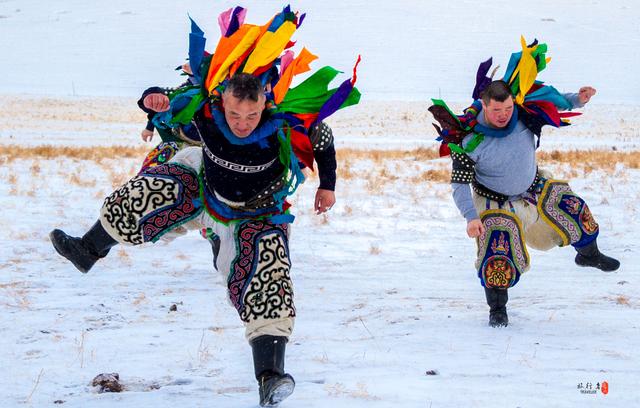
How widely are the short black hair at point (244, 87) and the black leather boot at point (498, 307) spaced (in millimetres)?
1891

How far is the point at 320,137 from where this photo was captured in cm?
389

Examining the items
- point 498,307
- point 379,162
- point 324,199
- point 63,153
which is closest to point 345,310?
point 498,307

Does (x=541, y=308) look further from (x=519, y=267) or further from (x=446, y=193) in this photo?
(x=446, y=193)

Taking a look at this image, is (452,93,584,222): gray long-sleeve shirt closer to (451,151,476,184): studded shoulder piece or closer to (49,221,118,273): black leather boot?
(451,151,476,184): studded shoulder piece

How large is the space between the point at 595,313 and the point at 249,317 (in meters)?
2.39

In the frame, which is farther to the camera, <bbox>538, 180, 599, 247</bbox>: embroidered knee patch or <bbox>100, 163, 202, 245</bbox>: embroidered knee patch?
<bbox>538, 180, 599, 247</bbox>: embroidered knee patch

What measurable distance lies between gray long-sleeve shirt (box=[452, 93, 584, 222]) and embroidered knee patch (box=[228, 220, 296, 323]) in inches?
56.9

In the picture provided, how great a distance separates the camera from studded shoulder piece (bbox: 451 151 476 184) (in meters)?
4.64

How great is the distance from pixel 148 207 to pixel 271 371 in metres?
1.04

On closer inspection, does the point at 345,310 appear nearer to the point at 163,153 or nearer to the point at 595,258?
the point at 595,258

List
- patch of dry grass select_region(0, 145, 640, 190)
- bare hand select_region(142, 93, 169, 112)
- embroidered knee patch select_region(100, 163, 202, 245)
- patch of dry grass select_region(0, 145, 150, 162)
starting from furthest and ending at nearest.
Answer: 1. patch of dry grass select_region(0, 145, 150, 162)
2. patch of dry grass select_region(0, 145, 640, 190)
3. bare hand select_region(142, 93, 169, 112)
4. embroidered knee patch select_region(100, 163, 202, 245)

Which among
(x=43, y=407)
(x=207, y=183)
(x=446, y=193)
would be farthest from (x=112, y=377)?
(x=446, y=193)

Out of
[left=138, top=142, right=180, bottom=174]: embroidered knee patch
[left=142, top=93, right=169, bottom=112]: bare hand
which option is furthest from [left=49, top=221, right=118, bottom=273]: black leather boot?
[left=138, top=142, right=180, bottom=174]: embroidered knee patch

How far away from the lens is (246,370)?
12.0 ft
